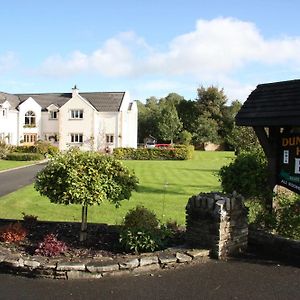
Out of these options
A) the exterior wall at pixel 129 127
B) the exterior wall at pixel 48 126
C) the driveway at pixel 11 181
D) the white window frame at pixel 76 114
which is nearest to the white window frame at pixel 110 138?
the exterior wall at pixel 129 127

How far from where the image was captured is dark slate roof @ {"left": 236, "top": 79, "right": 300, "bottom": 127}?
8.82 meters

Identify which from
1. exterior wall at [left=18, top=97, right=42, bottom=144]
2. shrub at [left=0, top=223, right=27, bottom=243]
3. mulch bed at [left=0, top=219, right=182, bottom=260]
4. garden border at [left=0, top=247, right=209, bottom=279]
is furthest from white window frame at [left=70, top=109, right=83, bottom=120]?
garden border at [left=0, top=247, right=209, bottom=279]

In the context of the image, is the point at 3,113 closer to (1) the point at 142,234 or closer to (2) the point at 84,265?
(1) the point at 142,234

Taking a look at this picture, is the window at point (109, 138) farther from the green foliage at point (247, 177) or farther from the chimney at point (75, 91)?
the green foliage at point (247, 177)

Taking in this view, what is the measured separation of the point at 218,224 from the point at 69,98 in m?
51.9

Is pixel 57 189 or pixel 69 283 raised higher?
pixel 57 189

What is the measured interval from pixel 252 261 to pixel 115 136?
47.3 metres

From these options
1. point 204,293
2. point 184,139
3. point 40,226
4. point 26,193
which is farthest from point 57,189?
point 184,139

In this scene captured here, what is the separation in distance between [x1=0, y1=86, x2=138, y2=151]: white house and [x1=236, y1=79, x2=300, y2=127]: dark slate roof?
4429cm

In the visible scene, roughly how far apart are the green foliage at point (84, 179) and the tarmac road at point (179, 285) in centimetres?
186

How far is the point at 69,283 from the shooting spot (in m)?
6.67

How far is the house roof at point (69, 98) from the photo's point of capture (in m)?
55.0

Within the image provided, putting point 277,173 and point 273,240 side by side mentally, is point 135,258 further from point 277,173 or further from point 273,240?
point 277,173

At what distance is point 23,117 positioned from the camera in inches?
2172
